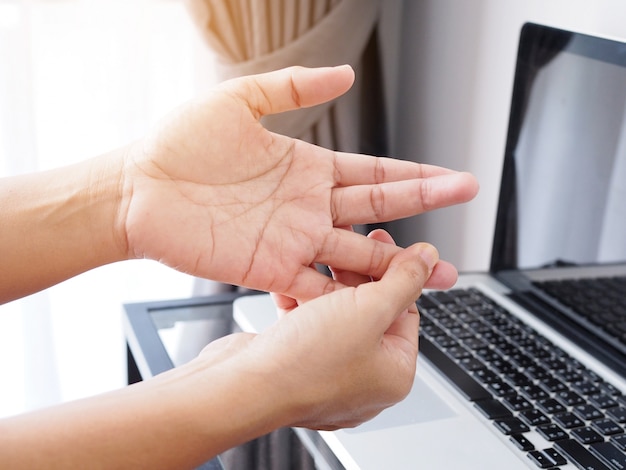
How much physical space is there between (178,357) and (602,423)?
51 centimetres

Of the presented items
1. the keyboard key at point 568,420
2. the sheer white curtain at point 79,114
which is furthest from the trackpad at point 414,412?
the sheer white curtain at point 79,114

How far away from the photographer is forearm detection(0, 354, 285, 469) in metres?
0.62

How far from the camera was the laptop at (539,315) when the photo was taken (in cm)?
78

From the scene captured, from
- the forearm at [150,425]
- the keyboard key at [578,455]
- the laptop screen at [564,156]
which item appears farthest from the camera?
the laptop screen at [564,156]

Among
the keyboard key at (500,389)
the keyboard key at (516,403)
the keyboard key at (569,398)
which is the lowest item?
the keyboard key at (500,389)

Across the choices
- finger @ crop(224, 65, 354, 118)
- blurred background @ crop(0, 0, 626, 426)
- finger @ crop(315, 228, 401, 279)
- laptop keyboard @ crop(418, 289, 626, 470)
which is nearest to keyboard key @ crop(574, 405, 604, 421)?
Result: laptop keyboard @ crop(418, 289, 626, 470)

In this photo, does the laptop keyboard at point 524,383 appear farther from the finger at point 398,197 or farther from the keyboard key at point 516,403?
the finger at point 398,197

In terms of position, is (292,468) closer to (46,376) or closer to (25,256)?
(25,256)

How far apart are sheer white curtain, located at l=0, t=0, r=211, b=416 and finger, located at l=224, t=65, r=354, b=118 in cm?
70

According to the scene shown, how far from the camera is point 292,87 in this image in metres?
0.80

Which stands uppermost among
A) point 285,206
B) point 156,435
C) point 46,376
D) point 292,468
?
point 285,206

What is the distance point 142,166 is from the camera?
0.86 metres

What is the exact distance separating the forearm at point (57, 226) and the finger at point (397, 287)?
293 millimetres

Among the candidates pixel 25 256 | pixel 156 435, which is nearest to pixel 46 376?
pixel 25 256
